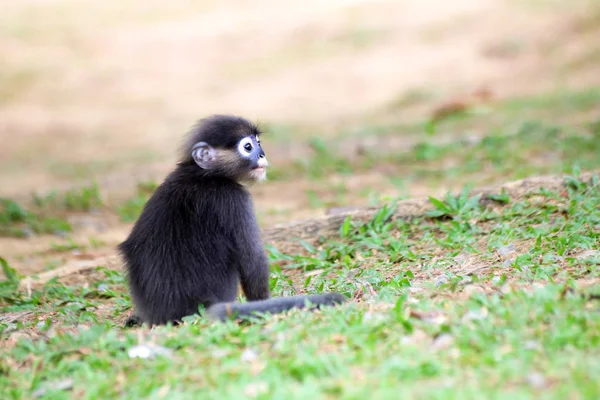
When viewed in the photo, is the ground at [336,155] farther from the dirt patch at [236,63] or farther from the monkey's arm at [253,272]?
the monkey's arm at [253,272]

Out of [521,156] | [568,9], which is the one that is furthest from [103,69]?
[521,156]

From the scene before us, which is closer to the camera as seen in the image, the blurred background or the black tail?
the black tail

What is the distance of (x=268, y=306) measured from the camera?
4.23 m

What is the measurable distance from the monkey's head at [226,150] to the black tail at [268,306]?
3.44 ft

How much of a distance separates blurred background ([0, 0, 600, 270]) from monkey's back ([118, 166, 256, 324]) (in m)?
1.95

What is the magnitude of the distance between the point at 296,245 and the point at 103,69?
16.0 m

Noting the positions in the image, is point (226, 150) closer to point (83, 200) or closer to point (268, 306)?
point (268, 306)

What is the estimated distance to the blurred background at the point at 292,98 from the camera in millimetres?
9414

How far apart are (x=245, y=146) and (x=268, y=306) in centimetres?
127

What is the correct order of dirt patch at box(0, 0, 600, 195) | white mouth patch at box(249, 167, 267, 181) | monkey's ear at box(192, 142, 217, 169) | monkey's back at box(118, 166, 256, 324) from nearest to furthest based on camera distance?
1. monkey's back at box(118, 166, 256, 324)
2. monkey's ear at box(192, 142, 217, 169)
3. white mouth patch at box(249, 167, 267, 181)
4. dirt patch at box(0, 0, 600, 195)

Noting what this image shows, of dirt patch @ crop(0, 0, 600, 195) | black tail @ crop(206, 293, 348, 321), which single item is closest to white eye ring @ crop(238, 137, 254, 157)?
black tail @ crop(206, 293, 348, 321)

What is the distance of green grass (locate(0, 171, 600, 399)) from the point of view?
3162 millimetres

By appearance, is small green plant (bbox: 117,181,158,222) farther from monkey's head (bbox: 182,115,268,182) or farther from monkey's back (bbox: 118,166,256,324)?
monkey's back (bbox: 118,166,256,324)

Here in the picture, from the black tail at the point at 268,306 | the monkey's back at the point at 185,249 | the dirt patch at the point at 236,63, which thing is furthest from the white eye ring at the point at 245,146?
the dirt patch at the point at 236,63
